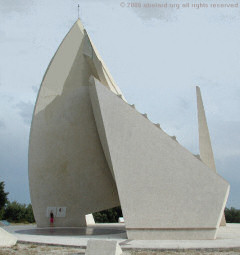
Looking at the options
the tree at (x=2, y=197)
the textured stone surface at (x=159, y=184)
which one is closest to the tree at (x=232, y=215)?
the tree at (x=2, y=197)

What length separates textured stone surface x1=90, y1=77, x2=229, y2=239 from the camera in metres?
13.5

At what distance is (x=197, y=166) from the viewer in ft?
45.8

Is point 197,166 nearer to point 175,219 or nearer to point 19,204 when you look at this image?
point 175,219

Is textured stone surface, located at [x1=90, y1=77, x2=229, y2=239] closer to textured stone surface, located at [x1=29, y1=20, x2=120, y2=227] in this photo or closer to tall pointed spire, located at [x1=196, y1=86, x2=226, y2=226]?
textured stone surface, located at [x1=29, y1=20, x2=120, y2=227]

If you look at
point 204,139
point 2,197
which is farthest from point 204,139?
point 2,197

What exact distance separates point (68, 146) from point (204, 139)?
287 inches

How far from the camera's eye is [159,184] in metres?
14.0

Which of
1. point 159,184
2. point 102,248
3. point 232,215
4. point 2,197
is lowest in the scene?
point 102,248

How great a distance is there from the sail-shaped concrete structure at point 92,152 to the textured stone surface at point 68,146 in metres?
0.05

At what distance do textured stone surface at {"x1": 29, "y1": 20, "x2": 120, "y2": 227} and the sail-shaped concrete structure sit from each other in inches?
2.1

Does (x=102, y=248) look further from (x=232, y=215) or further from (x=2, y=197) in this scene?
(x=232, y=215)

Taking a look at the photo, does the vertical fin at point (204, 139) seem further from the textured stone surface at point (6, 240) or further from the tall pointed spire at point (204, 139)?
the textured stone surface at point (6, 240)

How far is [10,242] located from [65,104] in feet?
31.2

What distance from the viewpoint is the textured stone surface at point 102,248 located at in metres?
9.56
